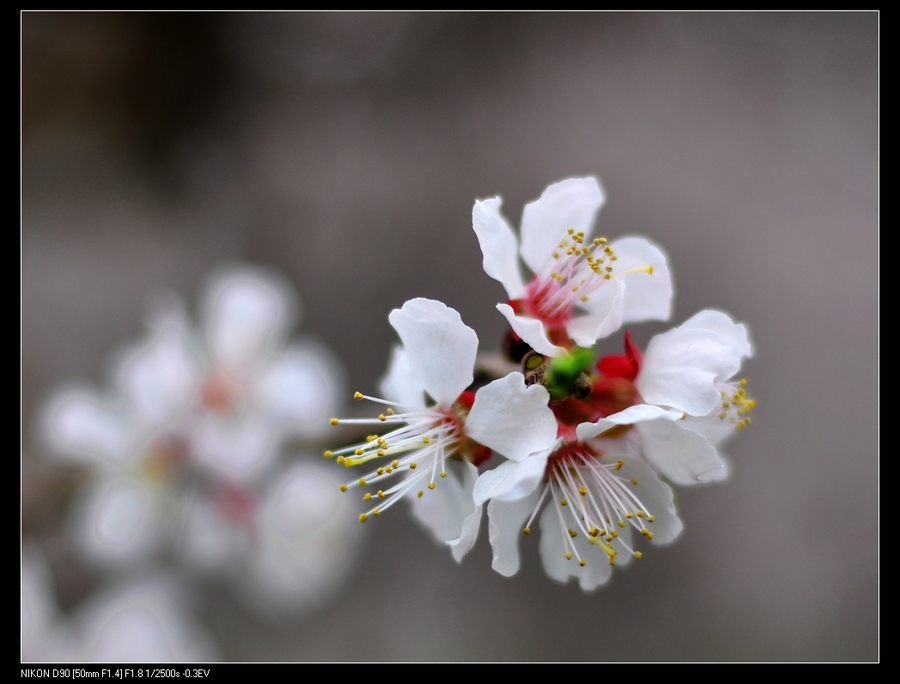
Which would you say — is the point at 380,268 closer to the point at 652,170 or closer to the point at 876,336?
the point at 652,170

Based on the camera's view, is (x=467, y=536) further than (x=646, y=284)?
No

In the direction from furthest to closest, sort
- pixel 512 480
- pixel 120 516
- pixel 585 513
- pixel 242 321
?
pixel 242 321
pixel 120 516
pixel 585 513
pixel 512 480

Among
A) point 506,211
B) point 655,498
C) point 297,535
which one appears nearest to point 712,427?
point 655,498

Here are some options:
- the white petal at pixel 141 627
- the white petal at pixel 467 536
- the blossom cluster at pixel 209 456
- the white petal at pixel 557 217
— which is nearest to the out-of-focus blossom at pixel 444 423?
the white petal at pixel 467 536

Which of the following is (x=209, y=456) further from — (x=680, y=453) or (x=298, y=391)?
(x=680, y=453)

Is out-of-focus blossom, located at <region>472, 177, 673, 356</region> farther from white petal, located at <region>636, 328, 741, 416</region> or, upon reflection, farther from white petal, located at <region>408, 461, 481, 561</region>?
white petal, located at <region>408, 461, 481, 561</region>

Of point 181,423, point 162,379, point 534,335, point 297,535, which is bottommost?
point 297,535

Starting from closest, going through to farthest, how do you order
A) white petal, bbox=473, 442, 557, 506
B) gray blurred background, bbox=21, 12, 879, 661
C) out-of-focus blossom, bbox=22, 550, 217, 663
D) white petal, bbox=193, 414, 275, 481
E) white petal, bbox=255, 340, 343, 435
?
white petal, bbox=473, 442, 557, 506, out-of-focus blossom, bbox=22, 550, 217, 663, white petal, bbox=193, 414, 275, 481, white petal, bbox=255, 340, 343, 435, gray blurred background, bbox=21, 12, 879, 661

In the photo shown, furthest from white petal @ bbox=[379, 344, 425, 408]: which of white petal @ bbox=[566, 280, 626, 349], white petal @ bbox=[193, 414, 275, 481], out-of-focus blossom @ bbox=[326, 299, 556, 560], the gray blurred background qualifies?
the gray blurred background
